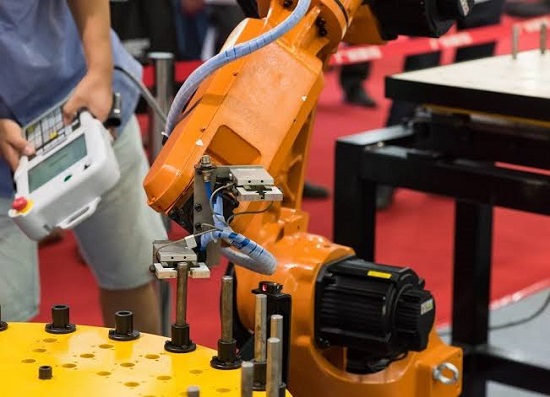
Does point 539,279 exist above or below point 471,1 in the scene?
below

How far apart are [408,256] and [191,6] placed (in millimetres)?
2033

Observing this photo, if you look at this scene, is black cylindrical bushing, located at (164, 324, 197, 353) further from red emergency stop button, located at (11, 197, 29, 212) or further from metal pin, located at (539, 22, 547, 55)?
metal pin, located at (539, 22, 547, 55)

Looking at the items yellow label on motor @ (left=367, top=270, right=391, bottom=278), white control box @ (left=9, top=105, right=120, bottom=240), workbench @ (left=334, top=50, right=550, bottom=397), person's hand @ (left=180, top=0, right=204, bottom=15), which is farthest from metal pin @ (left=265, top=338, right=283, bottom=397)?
person's hand @ (left=180, top=0, right=204, bottom=15)

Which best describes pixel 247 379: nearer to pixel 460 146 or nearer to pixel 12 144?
pixel 12 144

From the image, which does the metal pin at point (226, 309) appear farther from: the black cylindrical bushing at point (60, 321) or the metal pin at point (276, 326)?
the black cylindrical bushing at point (60, 321)

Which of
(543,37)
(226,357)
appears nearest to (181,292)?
(226,357)

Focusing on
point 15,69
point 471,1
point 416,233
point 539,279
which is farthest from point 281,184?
point 416,233

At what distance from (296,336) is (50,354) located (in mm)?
499

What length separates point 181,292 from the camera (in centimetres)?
180

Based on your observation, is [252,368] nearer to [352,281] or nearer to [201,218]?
[201,218]

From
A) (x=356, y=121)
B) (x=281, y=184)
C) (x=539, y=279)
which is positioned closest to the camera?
(x=281, y=184)

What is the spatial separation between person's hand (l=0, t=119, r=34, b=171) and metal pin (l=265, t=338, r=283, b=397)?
0.99 meters

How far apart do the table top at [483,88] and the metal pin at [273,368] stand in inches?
44.9

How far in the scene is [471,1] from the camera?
2295mm
